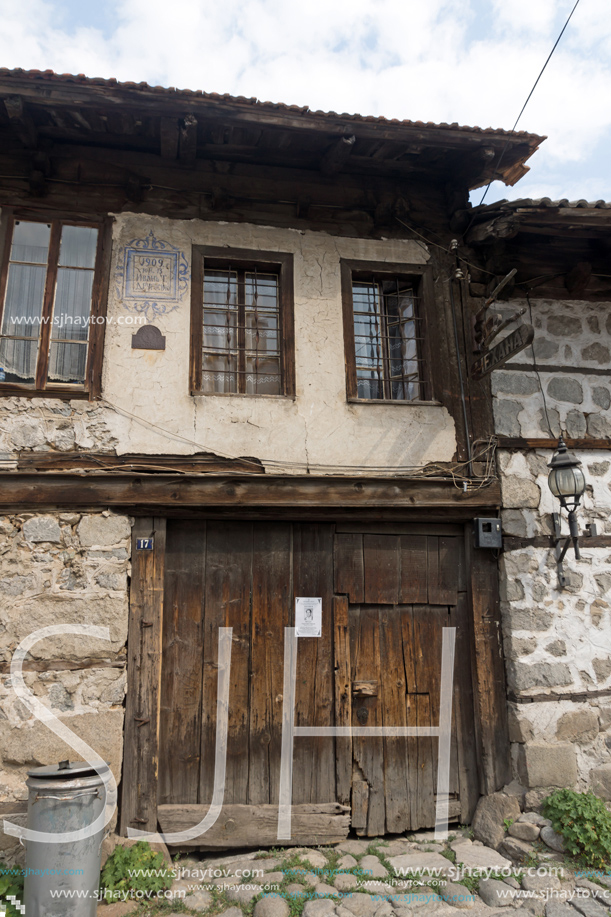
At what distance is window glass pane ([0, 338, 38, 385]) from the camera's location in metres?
4.67

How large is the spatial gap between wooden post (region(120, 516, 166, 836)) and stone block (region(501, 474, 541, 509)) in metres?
2.92

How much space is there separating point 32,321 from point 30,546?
1842mm

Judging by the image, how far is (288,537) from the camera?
16.3 ft

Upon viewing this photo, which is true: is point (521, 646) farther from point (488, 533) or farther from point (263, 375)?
point (263, 375)

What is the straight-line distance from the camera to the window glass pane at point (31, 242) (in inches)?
193

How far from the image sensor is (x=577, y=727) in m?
4.77

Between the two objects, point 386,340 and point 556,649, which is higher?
point 386,340

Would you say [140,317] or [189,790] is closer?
[189,790]

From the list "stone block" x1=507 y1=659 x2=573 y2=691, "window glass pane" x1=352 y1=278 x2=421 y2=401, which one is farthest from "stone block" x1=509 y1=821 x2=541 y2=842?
"window glass pane" x1=352 y1=278 x2=421 y2=401

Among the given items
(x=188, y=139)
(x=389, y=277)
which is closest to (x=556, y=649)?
(x=389, y=277)

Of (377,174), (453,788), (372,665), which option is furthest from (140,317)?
(453,788)

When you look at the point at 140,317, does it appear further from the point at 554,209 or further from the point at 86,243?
the point at 554,209

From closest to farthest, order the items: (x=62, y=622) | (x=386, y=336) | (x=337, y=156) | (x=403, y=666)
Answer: (x=62, y=622)
(x=403, y=666)
(x=337, y=156)
(x=386, y=336)

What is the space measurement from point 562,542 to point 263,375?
296 cm
